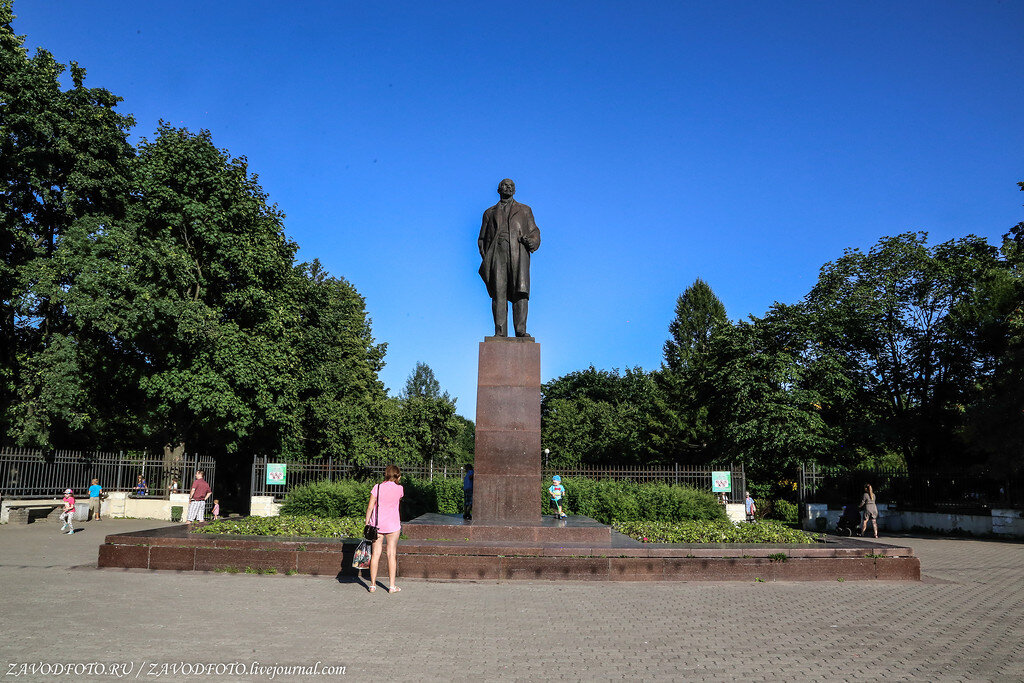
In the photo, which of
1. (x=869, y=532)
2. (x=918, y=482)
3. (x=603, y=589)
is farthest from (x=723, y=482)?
(x=603, y=589)

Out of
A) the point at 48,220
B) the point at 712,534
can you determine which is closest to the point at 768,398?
the point at 712,534

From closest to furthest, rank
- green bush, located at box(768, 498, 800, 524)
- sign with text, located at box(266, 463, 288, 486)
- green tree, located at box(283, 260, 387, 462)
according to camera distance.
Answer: sign with text, located at box(266, 463, 288, 486), green bush, located at box(768, 498, 800, 524), green tree, located at box(283, 260, 387, 462)

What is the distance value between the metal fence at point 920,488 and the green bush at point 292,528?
16.9 metres

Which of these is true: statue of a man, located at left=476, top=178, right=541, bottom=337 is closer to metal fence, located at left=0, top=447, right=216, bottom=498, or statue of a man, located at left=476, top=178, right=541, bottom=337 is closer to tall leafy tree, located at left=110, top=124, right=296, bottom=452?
tall leafy tree, located at left=110, top=124, right=296, bottom=452

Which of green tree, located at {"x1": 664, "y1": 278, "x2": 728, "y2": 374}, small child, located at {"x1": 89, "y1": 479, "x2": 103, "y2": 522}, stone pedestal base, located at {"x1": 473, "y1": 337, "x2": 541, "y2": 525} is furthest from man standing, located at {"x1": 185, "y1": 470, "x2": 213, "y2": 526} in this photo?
green tree, located at {"x1": 664, "y1": 278, "x2": 728, "y2": 374}

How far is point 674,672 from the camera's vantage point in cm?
535

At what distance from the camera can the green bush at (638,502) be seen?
19109 mm

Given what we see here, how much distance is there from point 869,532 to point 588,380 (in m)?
39.6

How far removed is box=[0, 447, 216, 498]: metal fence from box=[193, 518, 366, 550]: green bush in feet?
45.4

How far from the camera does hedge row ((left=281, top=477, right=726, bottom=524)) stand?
1844 centimetres

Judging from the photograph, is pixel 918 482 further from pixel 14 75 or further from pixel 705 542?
pixel 14 75

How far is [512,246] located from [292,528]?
242 inches

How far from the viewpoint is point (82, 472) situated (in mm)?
24516

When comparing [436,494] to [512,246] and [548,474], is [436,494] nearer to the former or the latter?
[548,474]
